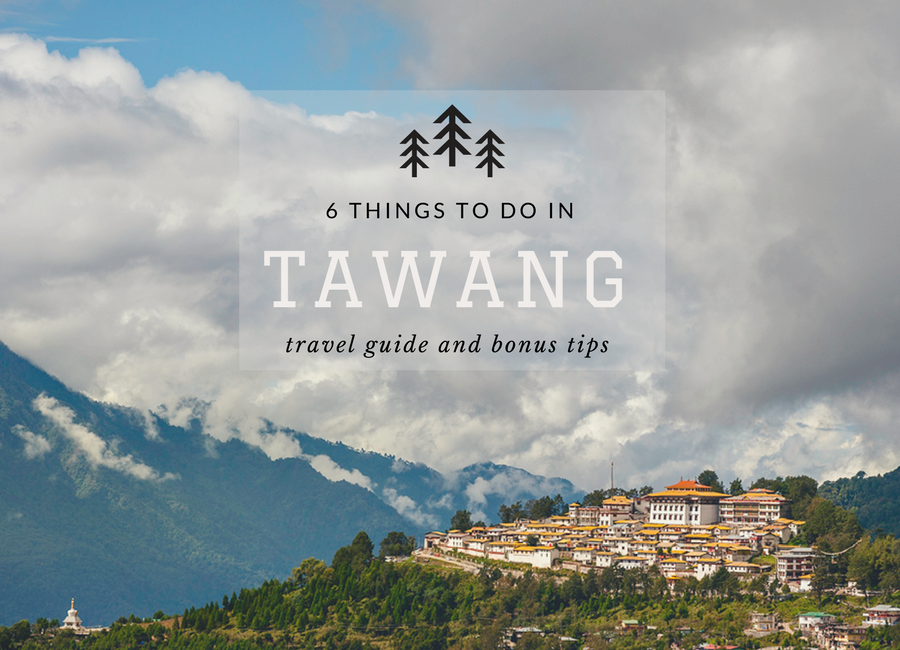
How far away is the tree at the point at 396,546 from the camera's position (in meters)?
138

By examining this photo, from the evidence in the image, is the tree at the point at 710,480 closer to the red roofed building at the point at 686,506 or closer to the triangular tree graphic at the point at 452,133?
the red roofed building at the point at 686,506

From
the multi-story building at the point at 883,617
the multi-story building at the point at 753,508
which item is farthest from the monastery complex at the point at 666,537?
the multi-story building at the point at 883,617

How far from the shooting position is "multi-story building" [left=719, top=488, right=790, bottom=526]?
406ft

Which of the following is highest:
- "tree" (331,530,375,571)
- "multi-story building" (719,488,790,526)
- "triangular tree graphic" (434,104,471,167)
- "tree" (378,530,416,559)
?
"triangular tree graphic" (434,104,471,167)

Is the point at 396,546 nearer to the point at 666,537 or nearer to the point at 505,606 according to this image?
the point at 505,606

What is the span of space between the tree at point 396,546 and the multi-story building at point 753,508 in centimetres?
3462

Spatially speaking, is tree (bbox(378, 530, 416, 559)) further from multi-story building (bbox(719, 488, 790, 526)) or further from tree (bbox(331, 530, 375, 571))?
multi-story building (bbox(719, 488, 790, 526))

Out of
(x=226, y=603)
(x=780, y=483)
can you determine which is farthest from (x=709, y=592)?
(x=226, y=603)

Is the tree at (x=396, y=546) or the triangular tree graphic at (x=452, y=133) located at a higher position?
the triangular tree graphic at (x=452, y=133)

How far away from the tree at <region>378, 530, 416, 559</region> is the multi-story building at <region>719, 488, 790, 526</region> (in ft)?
114

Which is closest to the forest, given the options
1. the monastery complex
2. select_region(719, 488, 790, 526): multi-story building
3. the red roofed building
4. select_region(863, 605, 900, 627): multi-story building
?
select_region(863, 605, 900, 627): multi-story building

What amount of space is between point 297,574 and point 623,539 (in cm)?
3704

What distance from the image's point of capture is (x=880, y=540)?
354 ft

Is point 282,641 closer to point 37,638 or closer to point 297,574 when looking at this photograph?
point 297,574
